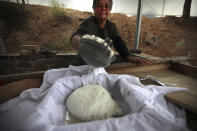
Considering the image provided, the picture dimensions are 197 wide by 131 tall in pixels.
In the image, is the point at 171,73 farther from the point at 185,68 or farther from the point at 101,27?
the point at 101,27

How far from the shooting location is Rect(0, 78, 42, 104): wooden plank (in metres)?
0.61

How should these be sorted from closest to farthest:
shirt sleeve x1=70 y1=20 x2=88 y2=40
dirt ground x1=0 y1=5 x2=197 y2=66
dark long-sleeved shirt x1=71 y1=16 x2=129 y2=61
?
shirt sleeve x1=70 y1=20 x2=88 y2=40 → dark long-sleeved shirt x1=71 y1=16 x2=129 y2=61 → dirt ground x1=0 y1=5 x2=197 y2=66

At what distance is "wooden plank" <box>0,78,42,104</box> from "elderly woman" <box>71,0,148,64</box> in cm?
48

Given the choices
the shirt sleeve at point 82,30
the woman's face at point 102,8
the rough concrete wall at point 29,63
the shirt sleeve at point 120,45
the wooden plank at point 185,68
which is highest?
the woman's face at point 102,8

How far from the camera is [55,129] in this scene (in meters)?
0.37

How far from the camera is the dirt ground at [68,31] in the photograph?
2.33 metres

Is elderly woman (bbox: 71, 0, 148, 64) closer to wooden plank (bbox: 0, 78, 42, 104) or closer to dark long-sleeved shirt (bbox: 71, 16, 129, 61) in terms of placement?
dark long-sleeved shirt (bbox: 71, 16, 129, 61)

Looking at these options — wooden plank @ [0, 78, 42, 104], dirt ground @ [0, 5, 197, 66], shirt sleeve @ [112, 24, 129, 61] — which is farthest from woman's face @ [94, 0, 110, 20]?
dirt ground @ [0, 5, 197, 66]

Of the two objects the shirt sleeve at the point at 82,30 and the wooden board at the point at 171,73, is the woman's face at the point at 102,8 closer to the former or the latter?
the shirt sleeve at the point at 82,30

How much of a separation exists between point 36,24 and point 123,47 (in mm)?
2691

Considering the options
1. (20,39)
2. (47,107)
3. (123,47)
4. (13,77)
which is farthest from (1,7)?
(47,107)

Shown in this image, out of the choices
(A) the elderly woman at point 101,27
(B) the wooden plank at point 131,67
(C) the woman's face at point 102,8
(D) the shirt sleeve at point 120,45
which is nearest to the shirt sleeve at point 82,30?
(A) the elderly woman at point 101,27

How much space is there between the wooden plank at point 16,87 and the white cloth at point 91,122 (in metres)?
0.06

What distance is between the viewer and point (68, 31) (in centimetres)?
354
